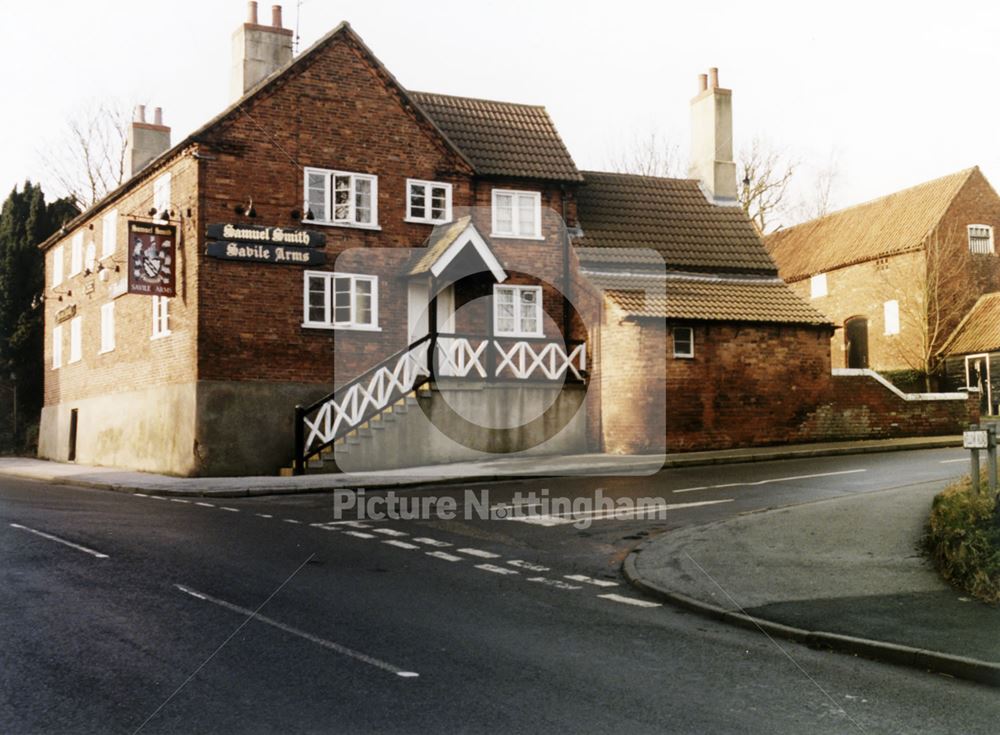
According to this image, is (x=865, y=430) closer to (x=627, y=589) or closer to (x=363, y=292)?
(x=363, y=292)

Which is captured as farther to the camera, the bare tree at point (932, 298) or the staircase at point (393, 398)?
the bare tree at point (932, 298)

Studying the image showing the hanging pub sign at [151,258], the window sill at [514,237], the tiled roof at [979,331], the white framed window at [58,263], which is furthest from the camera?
the tiled roof at [979,331]

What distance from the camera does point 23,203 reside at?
43.0 m

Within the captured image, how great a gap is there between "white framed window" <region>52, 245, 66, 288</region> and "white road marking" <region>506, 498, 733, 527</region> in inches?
1074

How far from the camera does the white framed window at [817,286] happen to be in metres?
45.0

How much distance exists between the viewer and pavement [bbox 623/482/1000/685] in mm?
7020

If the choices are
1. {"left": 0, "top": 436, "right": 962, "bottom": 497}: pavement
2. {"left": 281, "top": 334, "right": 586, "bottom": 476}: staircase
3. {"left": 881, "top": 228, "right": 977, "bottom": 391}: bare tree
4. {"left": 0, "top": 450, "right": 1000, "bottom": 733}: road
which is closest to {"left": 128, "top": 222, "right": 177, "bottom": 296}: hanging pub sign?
{"left": 0, "top": 436, "right": 962, "bottom": 497}: pavement

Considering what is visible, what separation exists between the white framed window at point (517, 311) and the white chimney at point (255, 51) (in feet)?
28.0

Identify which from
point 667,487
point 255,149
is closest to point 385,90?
point 255,149

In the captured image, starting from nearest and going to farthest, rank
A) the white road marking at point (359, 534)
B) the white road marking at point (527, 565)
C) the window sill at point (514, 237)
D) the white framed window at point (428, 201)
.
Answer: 1. the white road marking at point (527, 565)
2. the white road marking at point (359, 534)
3. the white framed window at point (428, 201)
4. the window sill at point (514, 237)

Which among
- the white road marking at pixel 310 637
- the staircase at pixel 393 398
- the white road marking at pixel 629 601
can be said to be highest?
the staircase at pixel 393 398

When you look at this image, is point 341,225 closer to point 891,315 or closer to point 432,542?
point 432,542

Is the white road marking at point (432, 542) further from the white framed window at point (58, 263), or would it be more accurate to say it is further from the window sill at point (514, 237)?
the white framed window at point (58, 263)

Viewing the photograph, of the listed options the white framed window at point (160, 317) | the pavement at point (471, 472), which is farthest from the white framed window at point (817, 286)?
the white framed window at point (160, 317)
